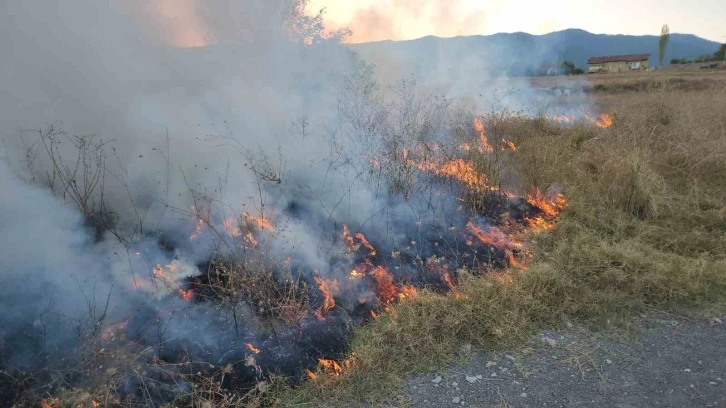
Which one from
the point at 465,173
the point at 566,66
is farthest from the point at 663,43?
the point at 465,173

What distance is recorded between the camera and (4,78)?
12.3 ft

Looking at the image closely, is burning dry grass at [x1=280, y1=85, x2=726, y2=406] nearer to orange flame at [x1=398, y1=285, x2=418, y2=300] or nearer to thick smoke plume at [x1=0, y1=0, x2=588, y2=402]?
orange flame at [x1=398, y1=285, x2=418, y2=300]

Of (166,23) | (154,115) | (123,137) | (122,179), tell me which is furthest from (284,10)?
(122,179)

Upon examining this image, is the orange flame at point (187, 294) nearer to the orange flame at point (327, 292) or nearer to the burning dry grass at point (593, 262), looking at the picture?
the orange flame at point (327, 292)

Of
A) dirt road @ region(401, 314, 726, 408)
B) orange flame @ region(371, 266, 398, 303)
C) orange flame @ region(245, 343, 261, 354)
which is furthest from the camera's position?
orange flame @ region(371, 266, 398, 303)

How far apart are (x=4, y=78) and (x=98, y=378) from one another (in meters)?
2.94

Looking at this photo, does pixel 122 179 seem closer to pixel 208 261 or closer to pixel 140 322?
pixel 208 261

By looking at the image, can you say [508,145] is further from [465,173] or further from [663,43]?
[663,43]

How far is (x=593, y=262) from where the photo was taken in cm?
405

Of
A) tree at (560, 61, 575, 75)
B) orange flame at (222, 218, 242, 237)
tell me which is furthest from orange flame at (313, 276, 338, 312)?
tree at (560, 61, 575, 75)

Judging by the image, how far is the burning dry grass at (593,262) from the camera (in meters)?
3.04

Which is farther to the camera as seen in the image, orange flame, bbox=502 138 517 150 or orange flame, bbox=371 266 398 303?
orange flame, bbox=502 138 517 150

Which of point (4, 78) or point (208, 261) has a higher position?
point (4, 78)

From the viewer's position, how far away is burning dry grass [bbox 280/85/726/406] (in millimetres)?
3039
